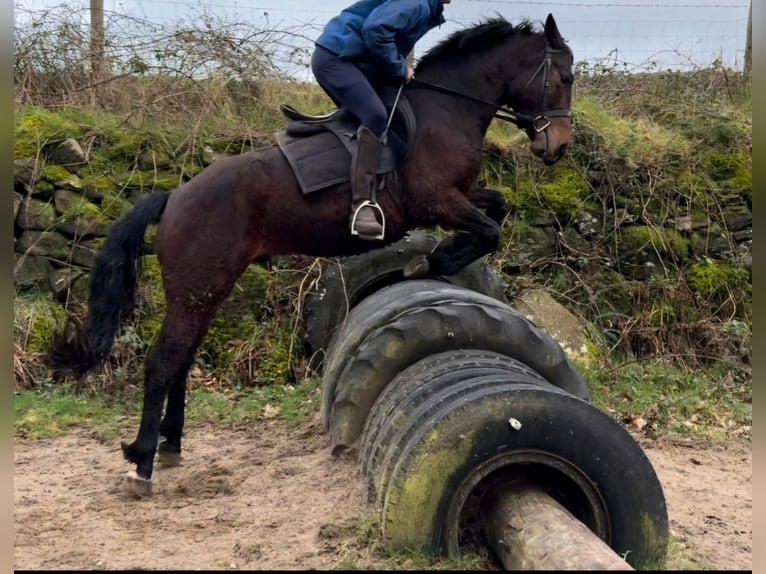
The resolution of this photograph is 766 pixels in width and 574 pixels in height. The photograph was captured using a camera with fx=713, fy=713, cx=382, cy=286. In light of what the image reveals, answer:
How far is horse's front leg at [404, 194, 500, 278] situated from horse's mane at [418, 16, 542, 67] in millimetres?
999

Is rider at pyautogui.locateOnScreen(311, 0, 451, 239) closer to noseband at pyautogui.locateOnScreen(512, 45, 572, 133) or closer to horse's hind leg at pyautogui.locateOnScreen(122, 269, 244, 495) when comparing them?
noseband at pyautogui.locateOnScreen(512, 45, 572, 133)

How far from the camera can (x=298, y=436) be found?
18.0 ft

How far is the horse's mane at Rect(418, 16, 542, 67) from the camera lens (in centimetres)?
459

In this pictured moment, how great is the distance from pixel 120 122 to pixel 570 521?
7.20 meters

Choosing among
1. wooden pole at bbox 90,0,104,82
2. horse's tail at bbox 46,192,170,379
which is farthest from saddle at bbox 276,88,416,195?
wooden pole at bbox 90,0,104,82

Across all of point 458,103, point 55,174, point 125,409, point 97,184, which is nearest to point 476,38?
point 458,103

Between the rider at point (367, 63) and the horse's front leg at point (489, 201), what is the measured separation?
0.78 metres

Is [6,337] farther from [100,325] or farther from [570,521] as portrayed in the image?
[100,325]

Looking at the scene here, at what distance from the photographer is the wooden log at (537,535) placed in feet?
7.92

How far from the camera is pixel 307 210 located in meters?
4.31

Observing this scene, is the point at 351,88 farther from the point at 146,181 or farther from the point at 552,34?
the point at 146,181

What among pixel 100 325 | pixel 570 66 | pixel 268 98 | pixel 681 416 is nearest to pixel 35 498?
pixel 100 325

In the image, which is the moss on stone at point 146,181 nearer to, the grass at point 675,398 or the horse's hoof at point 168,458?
the horse's hoof at point 168,458

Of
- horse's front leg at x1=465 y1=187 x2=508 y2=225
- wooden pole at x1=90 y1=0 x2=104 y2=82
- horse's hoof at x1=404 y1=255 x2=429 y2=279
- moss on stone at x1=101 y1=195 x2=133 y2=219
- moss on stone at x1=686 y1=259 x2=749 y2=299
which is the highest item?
wooden pole at x1=90 y1=0 x2=104 y2=82
